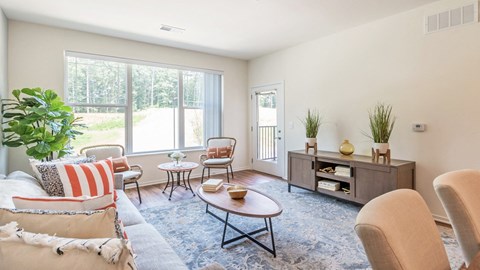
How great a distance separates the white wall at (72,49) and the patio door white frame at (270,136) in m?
0.48

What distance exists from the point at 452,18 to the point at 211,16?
9.74ft

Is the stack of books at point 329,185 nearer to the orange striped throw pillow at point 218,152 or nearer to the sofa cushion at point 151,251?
the orange striped throw pillow at point 218,152

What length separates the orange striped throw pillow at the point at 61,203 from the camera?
4.09 feet

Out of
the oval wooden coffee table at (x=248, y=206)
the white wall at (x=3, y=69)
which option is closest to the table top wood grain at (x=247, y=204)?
the oval wooden coffee table at (x=248, y=206)

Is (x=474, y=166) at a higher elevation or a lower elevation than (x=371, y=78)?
lower

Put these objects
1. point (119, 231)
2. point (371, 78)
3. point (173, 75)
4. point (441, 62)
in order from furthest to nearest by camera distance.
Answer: point (173, 75) < point (371, 78) < point (441, 62) < point (119, 231)

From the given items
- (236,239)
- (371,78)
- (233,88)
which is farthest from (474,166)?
(233,88)

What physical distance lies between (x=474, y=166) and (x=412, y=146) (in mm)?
633

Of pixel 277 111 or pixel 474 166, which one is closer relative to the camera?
pixel 474 166

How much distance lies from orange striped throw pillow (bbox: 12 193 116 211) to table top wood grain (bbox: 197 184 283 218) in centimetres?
108

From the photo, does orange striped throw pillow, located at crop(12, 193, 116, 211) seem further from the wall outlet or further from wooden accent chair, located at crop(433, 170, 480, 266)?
the wall outlet

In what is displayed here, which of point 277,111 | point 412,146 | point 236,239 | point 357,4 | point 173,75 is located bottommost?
point 236,239

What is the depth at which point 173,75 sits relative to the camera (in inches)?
200

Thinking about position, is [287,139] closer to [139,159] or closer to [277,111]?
[277,111]
